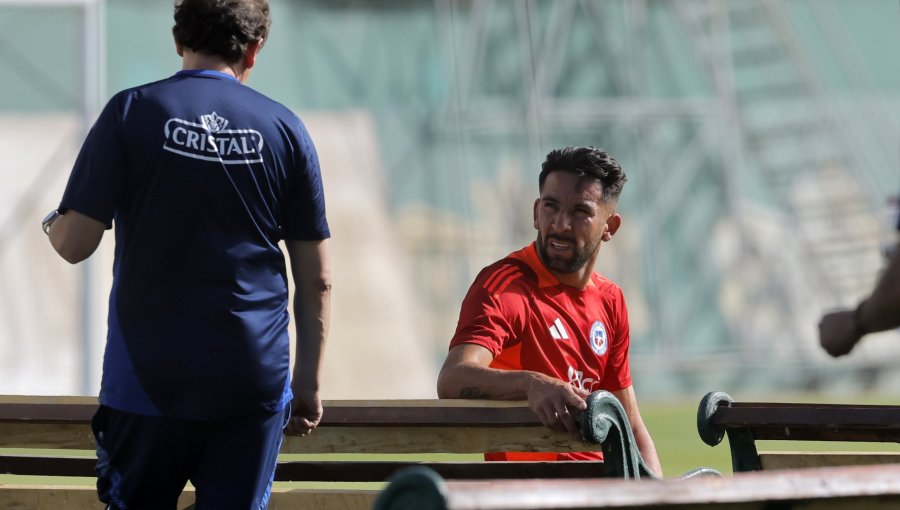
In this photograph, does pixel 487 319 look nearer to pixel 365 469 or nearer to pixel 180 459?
pixel 365 469

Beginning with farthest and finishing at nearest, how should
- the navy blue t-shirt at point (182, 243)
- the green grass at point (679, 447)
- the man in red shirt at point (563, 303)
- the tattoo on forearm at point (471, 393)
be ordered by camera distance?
the green grass at point (679, 447)
the man in red shirt at point (563, 303)
the tattoo on forearm at point (471, 393)
the navy blue t-shirt at point (182, 243)

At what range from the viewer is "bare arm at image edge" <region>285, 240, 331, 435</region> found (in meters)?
3.79

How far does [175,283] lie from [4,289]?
15037 mm

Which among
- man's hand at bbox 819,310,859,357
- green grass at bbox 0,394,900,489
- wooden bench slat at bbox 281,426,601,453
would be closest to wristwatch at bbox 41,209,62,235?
wooden bench slat at bbox 281,426,601,453

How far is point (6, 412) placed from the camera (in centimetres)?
412

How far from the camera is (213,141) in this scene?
11.5ft

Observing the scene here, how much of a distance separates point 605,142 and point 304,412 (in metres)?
18.3

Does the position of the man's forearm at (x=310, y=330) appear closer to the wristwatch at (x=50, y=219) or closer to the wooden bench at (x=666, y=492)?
the wristwatch at (x=50, y=219)

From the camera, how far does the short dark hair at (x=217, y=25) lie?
144 inches

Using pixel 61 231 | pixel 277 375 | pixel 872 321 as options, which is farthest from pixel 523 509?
pixel 61 231

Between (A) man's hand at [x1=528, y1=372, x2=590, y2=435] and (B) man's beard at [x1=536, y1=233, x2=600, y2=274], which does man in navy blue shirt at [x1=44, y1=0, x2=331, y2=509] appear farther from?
(B) man's beard at [x1=536, y1=233, x2=600, y2=274]

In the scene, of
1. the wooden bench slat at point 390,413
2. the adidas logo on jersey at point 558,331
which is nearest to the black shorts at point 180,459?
the wooden bench slat at point 390,413

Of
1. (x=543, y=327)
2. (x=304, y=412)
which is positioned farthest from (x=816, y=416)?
(x=304, y=412)

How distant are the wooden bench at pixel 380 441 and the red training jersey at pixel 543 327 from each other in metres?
0.46
